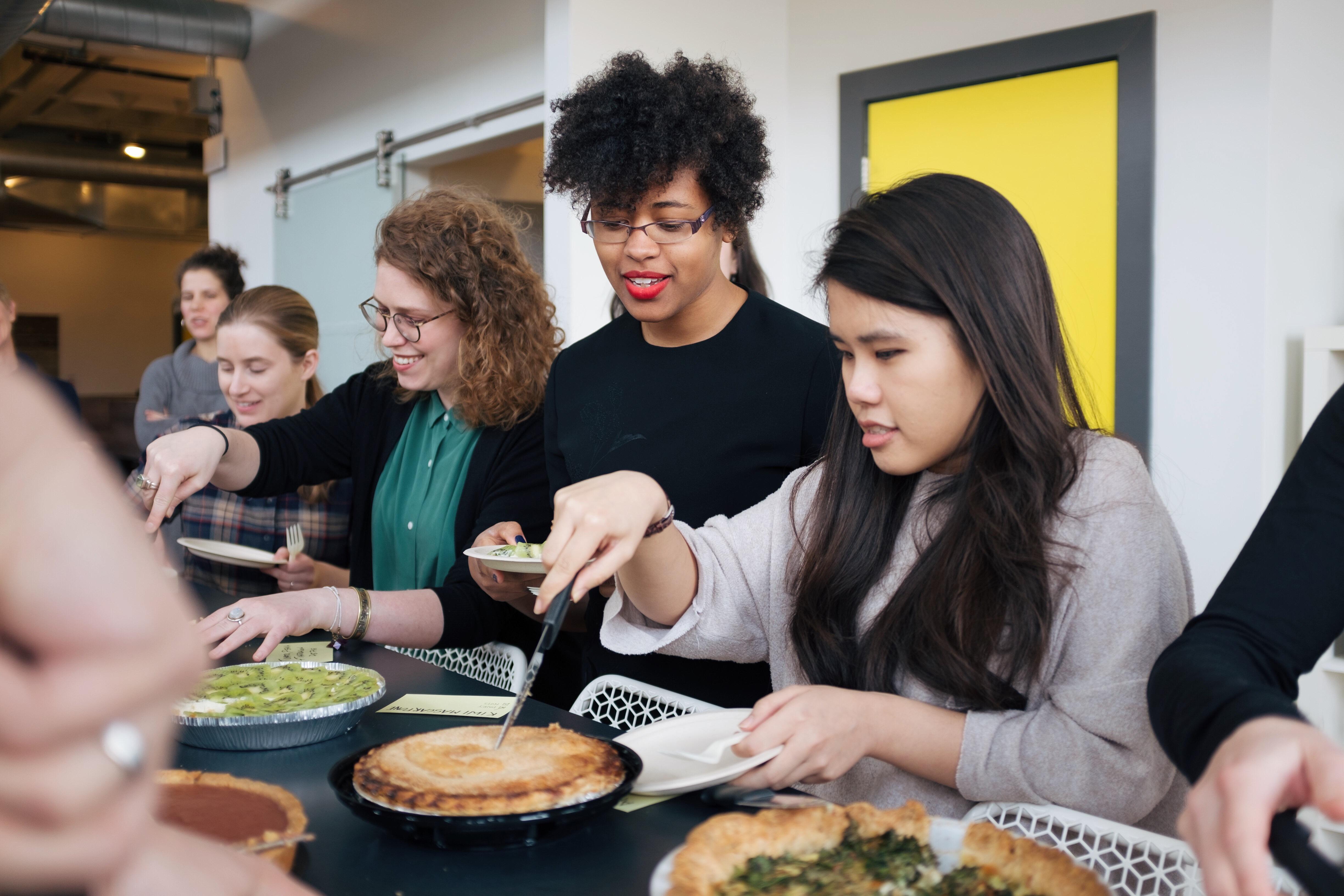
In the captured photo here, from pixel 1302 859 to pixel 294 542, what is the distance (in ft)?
6.90

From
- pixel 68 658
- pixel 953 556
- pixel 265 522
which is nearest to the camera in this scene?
pixel 68 658

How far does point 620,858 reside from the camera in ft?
3.03

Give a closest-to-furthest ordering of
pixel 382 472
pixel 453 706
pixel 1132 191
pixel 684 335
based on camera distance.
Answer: pixel 453 706, pixel 684 335, pixel 382 472, pixel 1132 191

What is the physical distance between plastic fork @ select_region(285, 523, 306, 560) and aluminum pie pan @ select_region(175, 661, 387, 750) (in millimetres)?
1057

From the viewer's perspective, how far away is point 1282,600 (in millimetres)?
982

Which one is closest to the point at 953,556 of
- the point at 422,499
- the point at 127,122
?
the point at 422,499

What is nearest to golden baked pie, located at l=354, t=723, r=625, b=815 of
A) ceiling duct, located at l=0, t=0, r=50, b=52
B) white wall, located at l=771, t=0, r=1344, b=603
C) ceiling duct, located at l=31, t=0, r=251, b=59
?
white wall, located at l=771, t=0, r=1344, b=603

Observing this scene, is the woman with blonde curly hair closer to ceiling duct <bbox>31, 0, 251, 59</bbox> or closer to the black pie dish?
the black pie dish

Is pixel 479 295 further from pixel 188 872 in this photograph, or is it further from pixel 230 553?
pixel 188 872

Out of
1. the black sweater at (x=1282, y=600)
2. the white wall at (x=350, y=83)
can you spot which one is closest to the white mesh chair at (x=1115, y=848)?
the black sweater at (x=1282, y=600)

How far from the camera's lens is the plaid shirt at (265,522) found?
8.57ft

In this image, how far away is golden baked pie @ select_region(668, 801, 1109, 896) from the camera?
76 centimetres

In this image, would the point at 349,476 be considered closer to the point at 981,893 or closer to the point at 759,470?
the point at 759,470

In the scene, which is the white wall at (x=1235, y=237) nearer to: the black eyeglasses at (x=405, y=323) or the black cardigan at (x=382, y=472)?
the black cardigan at (x=382, y=472)
